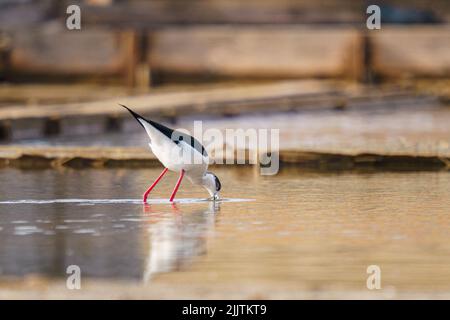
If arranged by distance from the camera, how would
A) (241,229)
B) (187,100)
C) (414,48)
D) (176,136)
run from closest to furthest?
(241,229) < (176,136) < (187,100) < (414,48)

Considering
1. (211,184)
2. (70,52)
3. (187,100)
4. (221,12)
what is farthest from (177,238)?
(221,12)

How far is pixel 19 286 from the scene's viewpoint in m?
7.51

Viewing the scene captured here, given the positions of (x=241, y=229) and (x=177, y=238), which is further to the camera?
(x=241, y=229)

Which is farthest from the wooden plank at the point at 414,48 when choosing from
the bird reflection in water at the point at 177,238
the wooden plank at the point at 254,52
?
the bird reflection in water at the point at 177,238

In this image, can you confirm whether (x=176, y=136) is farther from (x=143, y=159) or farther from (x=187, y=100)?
(x=187, y=100)

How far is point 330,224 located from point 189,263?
1.78 meters

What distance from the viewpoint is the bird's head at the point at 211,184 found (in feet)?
35.9

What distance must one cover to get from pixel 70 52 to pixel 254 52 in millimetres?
3025

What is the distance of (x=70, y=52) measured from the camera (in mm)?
25250

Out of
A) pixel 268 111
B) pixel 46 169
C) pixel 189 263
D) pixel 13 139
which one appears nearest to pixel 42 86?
pixel 268 111

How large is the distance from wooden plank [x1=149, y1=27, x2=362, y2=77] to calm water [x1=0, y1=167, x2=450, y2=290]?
11664 millimetres

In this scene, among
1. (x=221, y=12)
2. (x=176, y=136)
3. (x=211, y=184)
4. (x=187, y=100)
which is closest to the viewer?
(x=176, y=136)

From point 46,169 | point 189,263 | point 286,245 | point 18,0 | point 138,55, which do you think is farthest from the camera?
point 18,0

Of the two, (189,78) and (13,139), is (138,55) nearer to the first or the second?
(189,78)
